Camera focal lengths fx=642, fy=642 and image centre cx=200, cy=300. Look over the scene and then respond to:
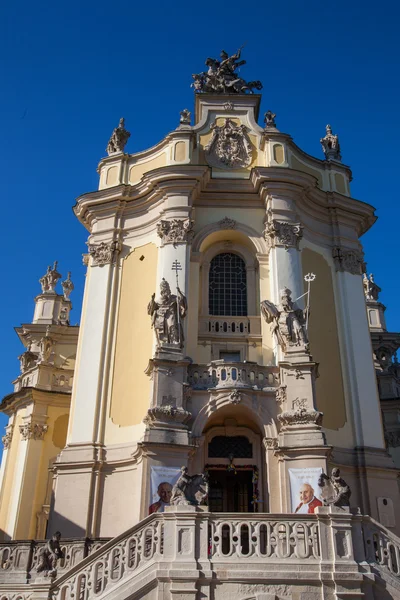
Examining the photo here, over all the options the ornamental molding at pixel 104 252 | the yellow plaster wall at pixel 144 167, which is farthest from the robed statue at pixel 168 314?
the yellow plaster wall at pixel 144 167

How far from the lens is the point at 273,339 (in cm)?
2145

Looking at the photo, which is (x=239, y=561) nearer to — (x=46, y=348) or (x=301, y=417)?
(x=301, y=417)

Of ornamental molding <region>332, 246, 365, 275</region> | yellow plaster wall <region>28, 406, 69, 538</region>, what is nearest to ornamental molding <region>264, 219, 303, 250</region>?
ornamental molding <region>332, 246, 365, 275</region>

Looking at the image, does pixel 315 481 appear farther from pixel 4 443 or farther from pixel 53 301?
pixel 53 301

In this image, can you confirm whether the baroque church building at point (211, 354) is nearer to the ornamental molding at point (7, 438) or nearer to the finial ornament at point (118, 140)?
the finial ornament at point (118, 140)

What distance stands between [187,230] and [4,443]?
1560cm

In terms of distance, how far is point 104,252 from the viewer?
24.4 metres

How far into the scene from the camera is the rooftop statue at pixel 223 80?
91.0 feet

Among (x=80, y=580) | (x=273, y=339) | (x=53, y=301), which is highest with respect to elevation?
(x=53, y=301)

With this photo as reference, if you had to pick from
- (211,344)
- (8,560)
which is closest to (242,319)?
(211,344)

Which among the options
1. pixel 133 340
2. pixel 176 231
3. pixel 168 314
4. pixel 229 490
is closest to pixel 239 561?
pixel 229 490

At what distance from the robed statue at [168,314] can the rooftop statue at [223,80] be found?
35.7 feet

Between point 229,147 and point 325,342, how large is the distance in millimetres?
8797

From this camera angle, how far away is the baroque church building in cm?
1909
